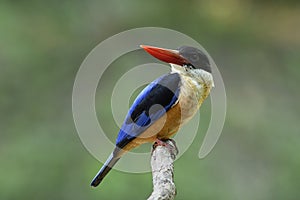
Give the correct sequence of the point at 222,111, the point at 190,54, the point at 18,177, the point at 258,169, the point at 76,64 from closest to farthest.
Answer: the point at 190,54
the point at 222,111
the point at 18,177
the point at 258,169
the point at 76,64

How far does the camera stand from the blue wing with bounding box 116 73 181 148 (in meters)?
2.02

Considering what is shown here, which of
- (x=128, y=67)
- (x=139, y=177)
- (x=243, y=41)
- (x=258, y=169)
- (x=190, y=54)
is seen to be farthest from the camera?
(x=243, y=41)

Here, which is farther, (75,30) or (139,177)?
(75,30)

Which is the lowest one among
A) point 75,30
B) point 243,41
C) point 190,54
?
point 190,54

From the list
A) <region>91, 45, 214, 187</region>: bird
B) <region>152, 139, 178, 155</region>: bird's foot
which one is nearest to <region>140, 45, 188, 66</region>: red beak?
<region>91, 45, 214, 187</region>: bird

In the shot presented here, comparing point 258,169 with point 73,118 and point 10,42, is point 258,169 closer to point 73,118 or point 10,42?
point 73,118

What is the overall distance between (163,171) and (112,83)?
316cm

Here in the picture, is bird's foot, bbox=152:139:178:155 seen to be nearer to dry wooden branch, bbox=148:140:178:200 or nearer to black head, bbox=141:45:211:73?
dry wooden branch, bbox=148:140:178:200

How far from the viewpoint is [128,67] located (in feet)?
15.9

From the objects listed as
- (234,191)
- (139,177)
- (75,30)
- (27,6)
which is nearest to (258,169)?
(234,191)

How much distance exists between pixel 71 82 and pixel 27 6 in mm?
822

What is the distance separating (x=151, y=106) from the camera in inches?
80.0

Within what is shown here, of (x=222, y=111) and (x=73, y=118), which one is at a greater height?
(x=73, y=118)

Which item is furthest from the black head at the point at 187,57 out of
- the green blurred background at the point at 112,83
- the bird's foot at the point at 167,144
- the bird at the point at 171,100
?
the green blurred background at the point at 112,83
